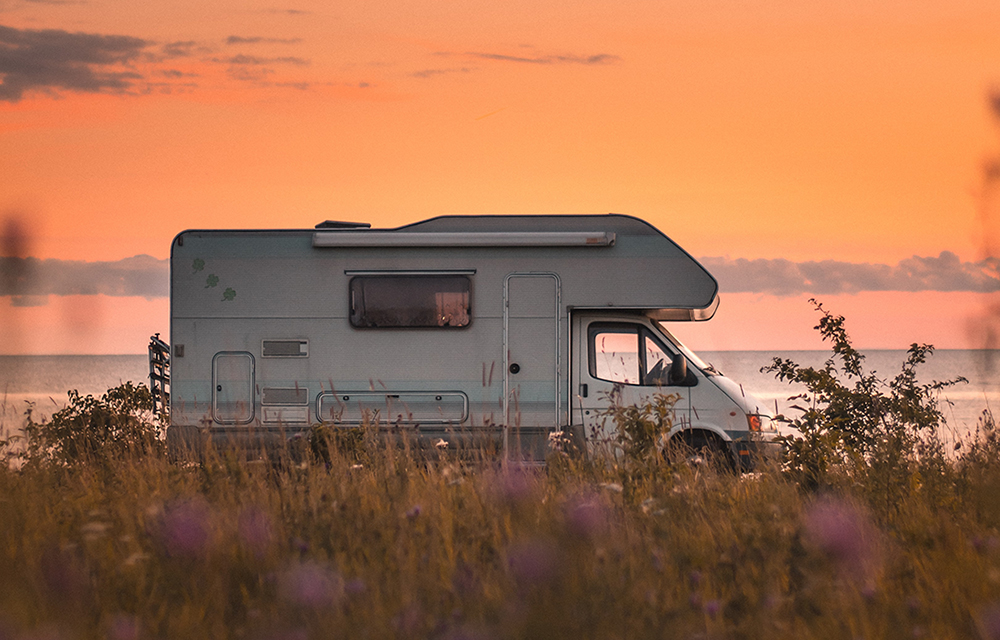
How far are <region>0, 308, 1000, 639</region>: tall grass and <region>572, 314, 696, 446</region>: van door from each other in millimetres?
3175

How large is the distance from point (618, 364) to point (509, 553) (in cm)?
688

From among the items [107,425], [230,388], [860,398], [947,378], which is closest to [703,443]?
[860,398]

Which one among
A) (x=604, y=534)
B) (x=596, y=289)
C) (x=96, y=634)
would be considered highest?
(x=596, y=289)

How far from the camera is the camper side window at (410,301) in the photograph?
942 centimetres

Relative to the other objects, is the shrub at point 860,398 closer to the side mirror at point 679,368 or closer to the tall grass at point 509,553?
the side mirror at point 679,368

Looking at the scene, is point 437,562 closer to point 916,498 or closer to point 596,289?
point 916,498

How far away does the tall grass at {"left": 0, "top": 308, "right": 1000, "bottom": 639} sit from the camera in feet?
9.59

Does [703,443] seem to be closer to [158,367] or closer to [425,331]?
[425,331]

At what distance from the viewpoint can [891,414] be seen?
9.37 m

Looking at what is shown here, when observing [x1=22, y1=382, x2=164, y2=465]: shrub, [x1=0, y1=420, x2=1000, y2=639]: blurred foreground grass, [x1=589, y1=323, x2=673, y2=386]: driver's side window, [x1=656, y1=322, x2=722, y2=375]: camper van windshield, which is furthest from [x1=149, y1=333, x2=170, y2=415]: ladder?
[x1=656, y1=322, x2=722, y2=375]: camper van windshield

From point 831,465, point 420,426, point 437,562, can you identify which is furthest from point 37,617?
point 420,426

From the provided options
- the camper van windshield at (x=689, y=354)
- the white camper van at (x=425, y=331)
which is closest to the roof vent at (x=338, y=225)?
the white camper van at (x=425, y=331)

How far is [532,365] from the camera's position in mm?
9398

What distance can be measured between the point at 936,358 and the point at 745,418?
79093 millimetres
